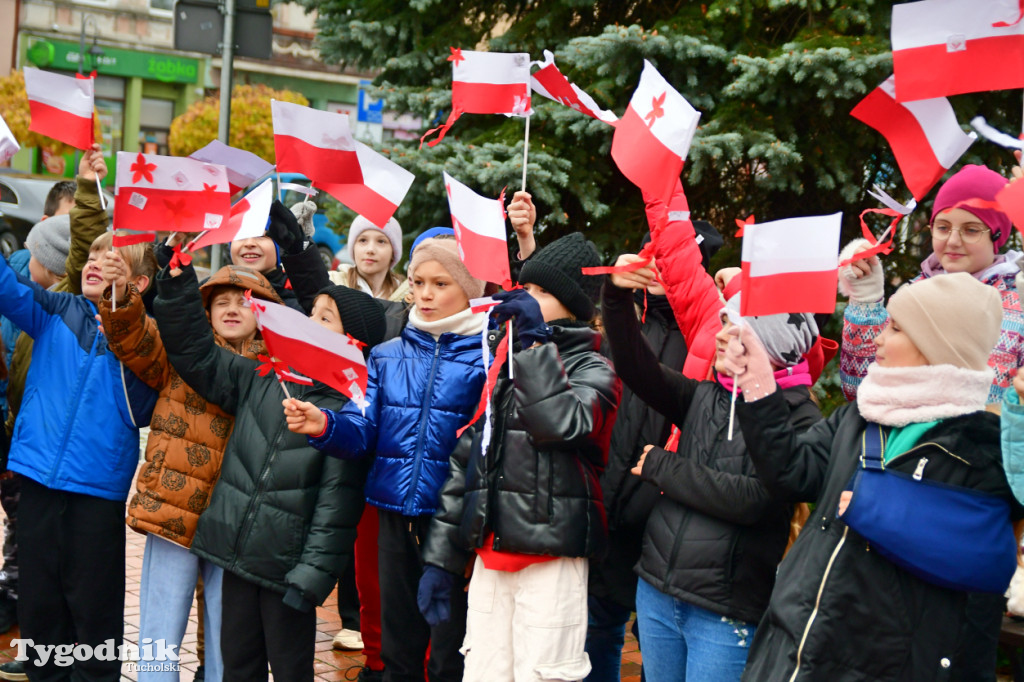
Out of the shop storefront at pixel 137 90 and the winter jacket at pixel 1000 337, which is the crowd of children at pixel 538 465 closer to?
the winter jacket at pixel 1000 337

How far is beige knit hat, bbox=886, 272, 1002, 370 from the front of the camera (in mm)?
2713

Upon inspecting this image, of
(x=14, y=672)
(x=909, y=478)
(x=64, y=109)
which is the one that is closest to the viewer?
(x=909, y=478)

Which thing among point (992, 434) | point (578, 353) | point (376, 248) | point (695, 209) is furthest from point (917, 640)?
point (695, 209)

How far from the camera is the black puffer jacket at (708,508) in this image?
3270 millimetres

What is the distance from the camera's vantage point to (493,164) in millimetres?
6113

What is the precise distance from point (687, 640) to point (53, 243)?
3.85 meters

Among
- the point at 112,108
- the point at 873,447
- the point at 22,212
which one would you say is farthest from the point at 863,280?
the point at 112,108

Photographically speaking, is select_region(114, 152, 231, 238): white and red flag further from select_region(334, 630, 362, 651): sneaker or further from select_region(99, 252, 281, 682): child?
select_region(334, 630, 362, 651): sneaker

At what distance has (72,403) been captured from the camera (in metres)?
4.39

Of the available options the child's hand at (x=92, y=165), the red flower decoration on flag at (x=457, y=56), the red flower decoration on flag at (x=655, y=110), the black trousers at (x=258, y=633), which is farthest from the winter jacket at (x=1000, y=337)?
the child's hand at (x=92, y=165)

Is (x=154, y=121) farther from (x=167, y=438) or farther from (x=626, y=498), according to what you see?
(x=626, y=498)

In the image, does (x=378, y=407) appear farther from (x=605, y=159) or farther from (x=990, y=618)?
(x=605, y=159)

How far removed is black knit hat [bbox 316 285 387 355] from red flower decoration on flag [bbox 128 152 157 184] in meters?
0.81

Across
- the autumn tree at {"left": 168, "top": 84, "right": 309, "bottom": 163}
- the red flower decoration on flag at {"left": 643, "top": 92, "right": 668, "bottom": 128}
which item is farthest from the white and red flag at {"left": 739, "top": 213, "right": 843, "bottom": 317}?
the autumn tree at {"left": 168, "top": 84, "right": 309, "bottom": 163}
